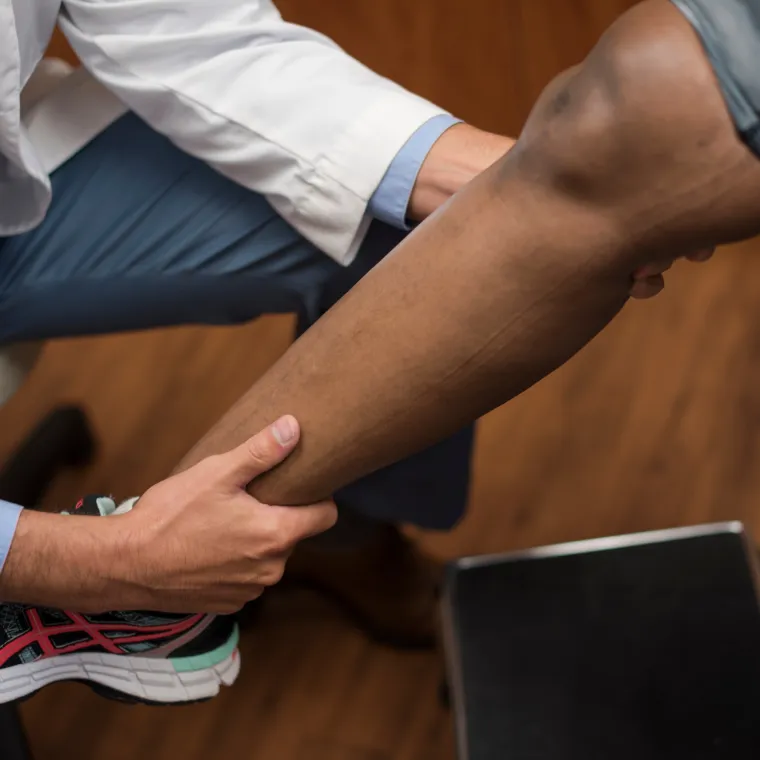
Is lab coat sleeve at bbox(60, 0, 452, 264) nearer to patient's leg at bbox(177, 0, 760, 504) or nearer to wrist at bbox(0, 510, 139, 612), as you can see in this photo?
patient's leg at bbox(177, 0, 760, 504)

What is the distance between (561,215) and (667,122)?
0.24 ft

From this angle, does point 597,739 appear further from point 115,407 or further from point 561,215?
point 115,407

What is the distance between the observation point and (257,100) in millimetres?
690

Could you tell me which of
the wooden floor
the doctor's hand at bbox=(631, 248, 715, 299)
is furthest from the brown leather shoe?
the doctor's hand at bbox=(631, 248, 715, 299)

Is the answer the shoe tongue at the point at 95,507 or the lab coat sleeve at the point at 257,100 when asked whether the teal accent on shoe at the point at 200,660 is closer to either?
the shoe tongue at the point at 95,507

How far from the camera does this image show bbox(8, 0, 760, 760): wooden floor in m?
0.99

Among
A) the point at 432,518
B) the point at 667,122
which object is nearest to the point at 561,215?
the point at 667,122

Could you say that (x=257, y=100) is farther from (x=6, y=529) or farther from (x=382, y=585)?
(x=382, y=585)

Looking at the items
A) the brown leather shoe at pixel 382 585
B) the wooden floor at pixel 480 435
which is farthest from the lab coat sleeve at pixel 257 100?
the wooden floor at pixel 480 435

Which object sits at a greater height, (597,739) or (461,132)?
(461,132)

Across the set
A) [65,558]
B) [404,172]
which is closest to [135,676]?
[65,558]

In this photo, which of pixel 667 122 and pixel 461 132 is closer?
pixel 667 122

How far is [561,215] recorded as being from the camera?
47 centimetres

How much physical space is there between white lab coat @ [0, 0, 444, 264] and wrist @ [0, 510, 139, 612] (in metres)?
0.25
